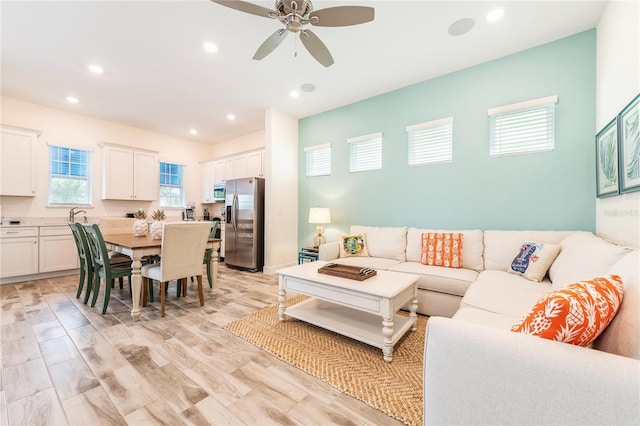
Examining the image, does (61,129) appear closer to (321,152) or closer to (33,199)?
(33,199)

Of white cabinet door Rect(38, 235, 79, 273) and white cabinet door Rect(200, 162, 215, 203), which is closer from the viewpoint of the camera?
white cabinet door Rect(38, 235, 79, 273)

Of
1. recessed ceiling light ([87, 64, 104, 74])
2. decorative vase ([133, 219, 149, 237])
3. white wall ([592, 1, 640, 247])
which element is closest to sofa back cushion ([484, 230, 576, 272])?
Result: white wall ([592, 1, 640, 247])

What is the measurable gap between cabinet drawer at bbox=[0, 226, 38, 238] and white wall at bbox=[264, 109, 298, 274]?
360 centimetres

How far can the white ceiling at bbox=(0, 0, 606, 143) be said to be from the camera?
235 centimetres

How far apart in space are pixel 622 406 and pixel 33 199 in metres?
6.75

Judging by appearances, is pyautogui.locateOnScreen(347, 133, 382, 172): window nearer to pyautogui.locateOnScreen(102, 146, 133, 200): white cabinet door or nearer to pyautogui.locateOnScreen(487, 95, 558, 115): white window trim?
pyautogui.locateOnScreen(487, 95, 558, 115): white window trim

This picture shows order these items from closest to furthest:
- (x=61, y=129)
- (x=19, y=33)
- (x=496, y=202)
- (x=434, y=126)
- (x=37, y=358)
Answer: (x=37, y=358) → (x=19, y=33) → (x=496, y=202) → (x=434, y=126) → (x=61, y=129)

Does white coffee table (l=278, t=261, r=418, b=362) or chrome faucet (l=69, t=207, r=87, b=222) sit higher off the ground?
chrome faucet (l=69, t=207, r=87, b=222)

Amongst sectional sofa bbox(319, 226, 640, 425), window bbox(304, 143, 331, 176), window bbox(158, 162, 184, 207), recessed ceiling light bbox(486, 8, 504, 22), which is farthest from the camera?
window bbox(158, 162, 184, 207)

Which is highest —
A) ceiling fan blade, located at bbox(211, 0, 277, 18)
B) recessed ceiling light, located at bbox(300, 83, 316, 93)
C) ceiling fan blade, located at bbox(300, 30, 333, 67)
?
recessed ceiling light, located at bbox(300, 83, 316, 93)

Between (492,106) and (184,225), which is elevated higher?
(492,106)

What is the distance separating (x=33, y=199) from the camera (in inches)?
170

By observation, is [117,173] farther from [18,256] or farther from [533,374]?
[533,374]

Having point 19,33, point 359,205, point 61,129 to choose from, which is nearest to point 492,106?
point 359,205
